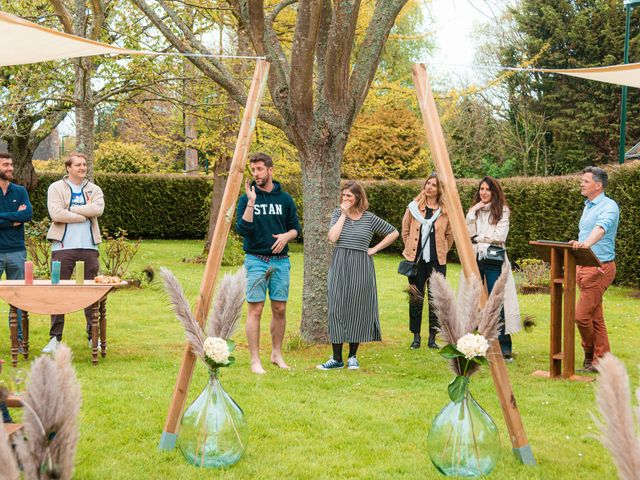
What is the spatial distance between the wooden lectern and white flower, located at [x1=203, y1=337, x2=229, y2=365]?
11.3 ft

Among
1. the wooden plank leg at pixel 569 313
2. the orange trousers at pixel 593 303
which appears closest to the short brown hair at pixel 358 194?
the wooden plank leg at pixel 569 313

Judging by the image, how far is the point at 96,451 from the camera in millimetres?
4359

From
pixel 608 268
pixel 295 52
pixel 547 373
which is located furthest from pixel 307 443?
pixel 295 52

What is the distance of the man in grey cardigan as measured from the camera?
6.99 m

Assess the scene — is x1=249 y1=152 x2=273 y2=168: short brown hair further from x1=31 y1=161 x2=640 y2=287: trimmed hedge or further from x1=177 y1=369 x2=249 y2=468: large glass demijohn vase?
x1=31 y1=161 x2=640 y2=287: trimmed hedge

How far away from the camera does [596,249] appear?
6.48 metres

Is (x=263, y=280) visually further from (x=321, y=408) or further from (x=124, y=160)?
(x=124, y=160)

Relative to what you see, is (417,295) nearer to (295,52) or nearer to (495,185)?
(495,185)

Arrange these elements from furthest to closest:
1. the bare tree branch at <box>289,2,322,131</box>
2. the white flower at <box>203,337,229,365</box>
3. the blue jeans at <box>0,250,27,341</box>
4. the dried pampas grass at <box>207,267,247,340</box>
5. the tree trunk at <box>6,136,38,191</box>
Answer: the tree trunk at <box>6,136,38,191</box> < the blue jeans at <box>0,250,27,341</box> < the bare tree branch at <box>289,2,322,131</box> < the dried pampas grass at <box>207,267,247,340</box> < the white flower at <box>203,337,229,365</box>

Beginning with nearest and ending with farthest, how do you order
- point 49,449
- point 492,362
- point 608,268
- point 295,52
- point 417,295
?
point 49,449 → point 492,362 → point 608,268 → point 295,52 → point 417,295

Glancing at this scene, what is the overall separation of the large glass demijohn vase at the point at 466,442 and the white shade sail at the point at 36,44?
9.47 ft

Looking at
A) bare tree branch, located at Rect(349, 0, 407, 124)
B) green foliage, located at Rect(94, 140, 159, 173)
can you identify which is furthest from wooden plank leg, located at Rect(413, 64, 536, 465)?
green foliage, located at Rect(94, 140, 159, 173)

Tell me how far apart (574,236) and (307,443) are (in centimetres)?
1183

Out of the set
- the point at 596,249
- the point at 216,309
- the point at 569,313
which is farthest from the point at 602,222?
the point at 216,309
